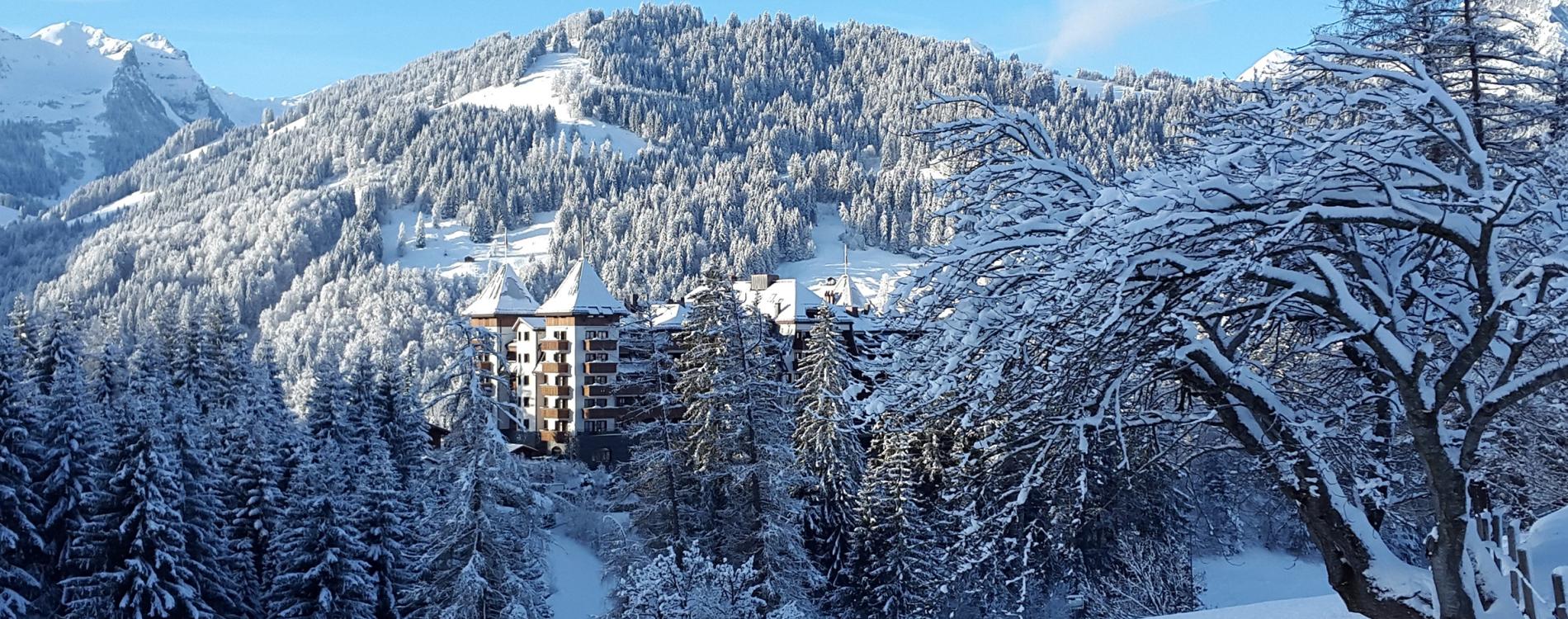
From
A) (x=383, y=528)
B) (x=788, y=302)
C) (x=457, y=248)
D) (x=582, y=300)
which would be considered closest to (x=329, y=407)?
(x=383, y=528)

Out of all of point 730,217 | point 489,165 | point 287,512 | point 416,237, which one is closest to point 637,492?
point 287,512

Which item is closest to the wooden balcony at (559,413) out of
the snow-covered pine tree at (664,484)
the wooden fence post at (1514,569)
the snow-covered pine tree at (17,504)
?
the snow-covered pine tree at (664,484)

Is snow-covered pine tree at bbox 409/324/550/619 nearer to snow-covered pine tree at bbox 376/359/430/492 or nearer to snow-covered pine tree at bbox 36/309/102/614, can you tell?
snow-covered pine tree at bbox 36/309/102/614

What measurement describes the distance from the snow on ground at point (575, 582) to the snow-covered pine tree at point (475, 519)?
15.0 m

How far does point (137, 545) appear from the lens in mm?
28609

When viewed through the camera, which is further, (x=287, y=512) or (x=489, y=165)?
(x=489, y=165)

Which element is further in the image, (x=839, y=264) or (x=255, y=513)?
(x=839, y=264)

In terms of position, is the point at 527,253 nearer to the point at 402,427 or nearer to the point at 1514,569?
the point at 402,427

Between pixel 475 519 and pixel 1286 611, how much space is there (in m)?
18.9

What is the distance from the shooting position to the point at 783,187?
18125cm

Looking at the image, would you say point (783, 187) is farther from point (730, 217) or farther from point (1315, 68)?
point (1315, 68)

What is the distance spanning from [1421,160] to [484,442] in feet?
66.1

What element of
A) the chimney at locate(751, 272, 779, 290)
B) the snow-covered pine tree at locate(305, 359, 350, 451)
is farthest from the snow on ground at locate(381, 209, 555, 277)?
the snow-covered pine tree at locate(305, 359, 350, 451)

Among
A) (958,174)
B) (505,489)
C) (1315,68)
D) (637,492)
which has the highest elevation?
(1315,68)
